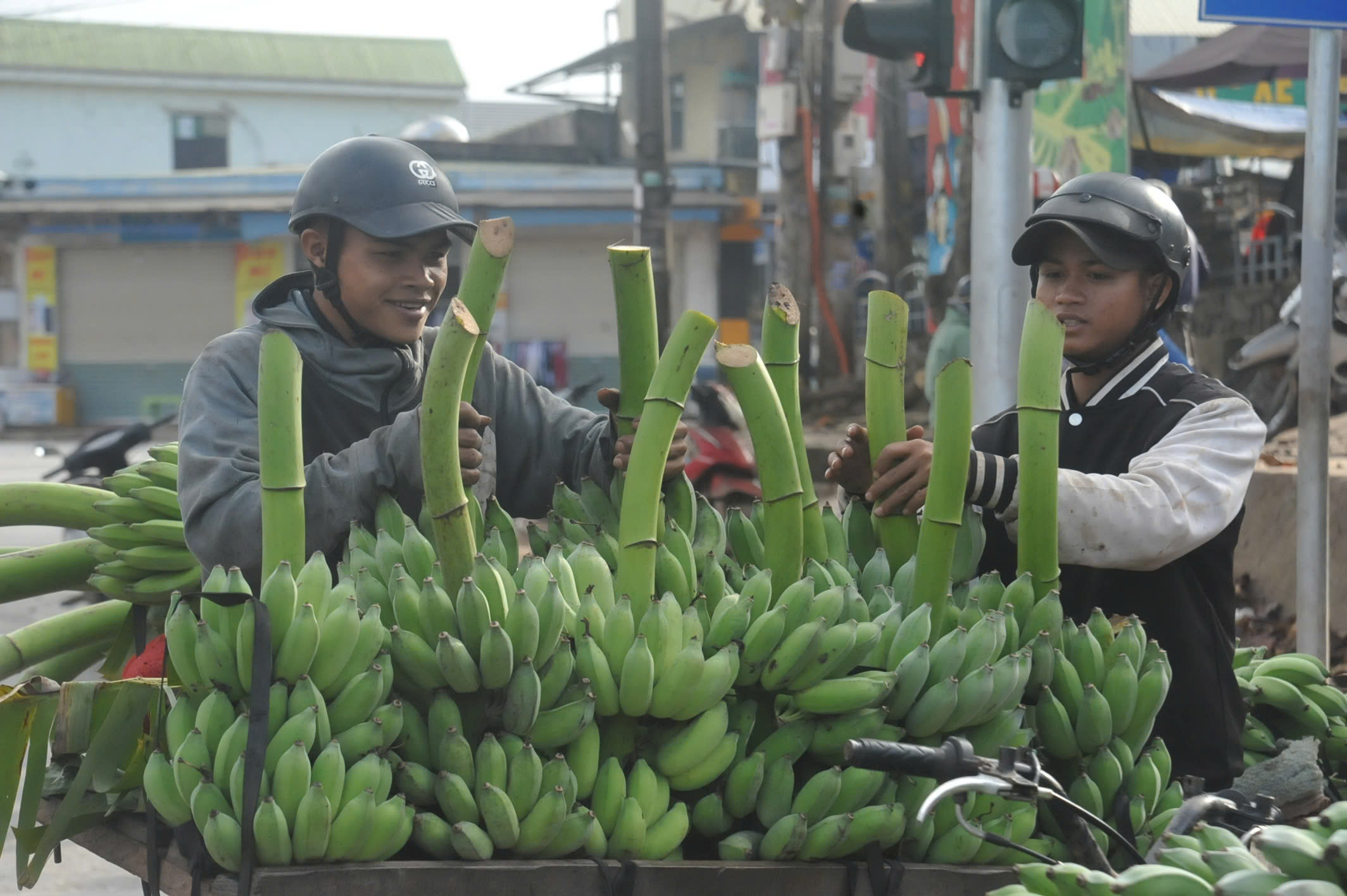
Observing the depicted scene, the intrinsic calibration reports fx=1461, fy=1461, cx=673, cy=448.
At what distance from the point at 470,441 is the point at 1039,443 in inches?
36.1

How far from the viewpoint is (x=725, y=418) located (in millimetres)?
10180

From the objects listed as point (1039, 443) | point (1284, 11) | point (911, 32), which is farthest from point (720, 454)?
point (1039, 443)

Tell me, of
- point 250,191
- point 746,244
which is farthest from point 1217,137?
point 250,191

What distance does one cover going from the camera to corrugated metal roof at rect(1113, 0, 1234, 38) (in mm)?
19625

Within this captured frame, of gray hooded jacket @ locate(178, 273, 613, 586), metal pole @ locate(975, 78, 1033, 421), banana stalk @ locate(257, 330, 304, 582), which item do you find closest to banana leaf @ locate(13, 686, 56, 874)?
gray hooded jacket @ locate(178, 273, 613, 586)

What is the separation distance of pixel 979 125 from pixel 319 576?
4.66 meters

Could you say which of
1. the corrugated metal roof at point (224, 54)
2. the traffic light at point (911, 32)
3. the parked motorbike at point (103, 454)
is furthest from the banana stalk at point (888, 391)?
the corrugated metal roof at point (224, 54)

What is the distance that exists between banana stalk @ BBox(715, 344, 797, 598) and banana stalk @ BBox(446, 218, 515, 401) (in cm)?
36

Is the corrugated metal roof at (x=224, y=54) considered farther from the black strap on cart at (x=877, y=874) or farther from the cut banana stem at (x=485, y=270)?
the black strap on cart at (x=877, y=874)

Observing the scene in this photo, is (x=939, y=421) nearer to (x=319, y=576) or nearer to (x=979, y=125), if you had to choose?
(x=319, y=576)

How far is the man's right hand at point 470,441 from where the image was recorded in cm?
231

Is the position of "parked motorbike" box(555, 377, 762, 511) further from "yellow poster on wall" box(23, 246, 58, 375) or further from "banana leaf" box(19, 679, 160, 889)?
"yellow poster on wall" box(23, 246, 58, 375)

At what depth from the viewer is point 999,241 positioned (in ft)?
19.7

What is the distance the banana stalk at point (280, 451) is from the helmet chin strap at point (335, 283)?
0.96m
